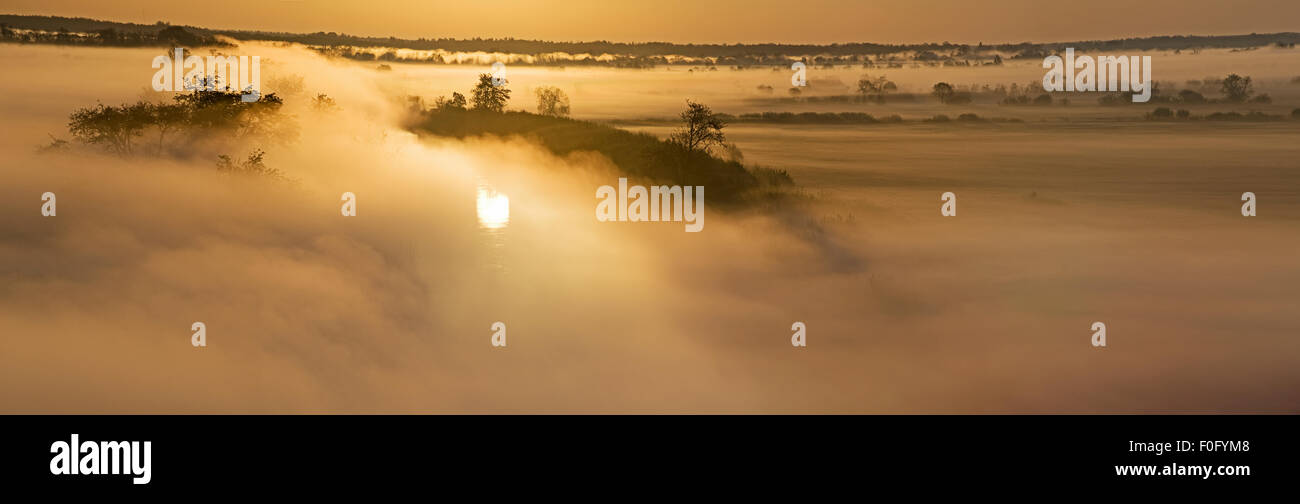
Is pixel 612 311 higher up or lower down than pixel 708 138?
lower down

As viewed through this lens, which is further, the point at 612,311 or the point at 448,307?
the point at 612,311

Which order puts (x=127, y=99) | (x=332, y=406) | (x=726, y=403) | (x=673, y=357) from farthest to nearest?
1. (x=127, y=99)
2. (x=673, y=357)
3. (x=726, y=403)
4. (x=332, y=406)

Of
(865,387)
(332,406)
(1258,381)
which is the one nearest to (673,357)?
(865,387)

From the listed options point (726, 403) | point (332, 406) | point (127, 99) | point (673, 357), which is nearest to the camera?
point (332, 406)

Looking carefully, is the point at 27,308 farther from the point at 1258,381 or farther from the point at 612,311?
the point at 1258,381

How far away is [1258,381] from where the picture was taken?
18538cm

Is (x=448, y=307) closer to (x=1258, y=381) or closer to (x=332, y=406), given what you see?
(x=332, y=406)

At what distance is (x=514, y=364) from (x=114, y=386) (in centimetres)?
5314

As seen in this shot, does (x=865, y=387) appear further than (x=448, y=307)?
No

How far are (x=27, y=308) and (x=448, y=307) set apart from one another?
230ft

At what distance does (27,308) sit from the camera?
183 meters

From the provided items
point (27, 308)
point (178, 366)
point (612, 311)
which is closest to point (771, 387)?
point (612, 311)

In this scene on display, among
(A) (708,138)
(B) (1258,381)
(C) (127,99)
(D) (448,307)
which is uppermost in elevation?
(C) (127,99)

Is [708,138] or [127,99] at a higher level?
[127,99]
